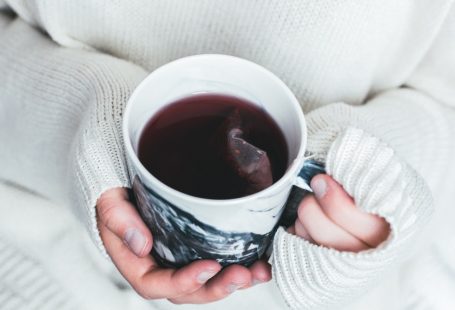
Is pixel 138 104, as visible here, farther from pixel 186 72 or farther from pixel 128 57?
pixel 128 57

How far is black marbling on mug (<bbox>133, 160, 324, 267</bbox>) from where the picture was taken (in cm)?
35

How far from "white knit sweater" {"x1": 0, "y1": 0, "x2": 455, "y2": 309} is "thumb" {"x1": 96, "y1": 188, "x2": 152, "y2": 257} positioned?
0.01m

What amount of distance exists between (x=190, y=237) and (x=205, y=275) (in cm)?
5

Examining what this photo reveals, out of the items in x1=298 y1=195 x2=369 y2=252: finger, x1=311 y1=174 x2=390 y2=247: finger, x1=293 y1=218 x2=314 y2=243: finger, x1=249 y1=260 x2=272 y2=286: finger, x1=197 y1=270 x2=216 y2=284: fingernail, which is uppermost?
x1=311 y1=174 x2=390 y2=247: finger

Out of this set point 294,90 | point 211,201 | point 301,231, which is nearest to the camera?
point 211,201

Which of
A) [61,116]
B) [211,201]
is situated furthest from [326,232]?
[61,116]

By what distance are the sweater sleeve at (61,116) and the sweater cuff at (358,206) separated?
0.14m

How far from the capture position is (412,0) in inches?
19.7

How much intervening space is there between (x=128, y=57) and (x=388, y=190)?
1.11 ft

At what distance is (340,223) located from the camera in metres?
0.40

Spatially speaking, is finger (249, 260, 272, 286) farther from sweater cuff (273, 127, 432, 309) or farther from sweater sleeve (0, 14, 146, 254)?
sweater sleeve (0, 14, 146, 254)

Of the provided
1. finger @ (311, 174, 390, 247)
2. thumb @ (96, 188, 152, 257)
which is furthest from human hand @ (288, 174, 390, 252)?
thumb @ (96, 188, 152, 257)

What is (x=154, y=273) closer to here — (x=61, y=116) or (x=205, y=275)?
(x=205, y=275)

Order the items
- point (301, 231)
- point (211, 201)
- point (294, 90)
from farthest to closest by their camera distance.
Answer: point (294, 90) → point (301, 231) → point (211, 201)
